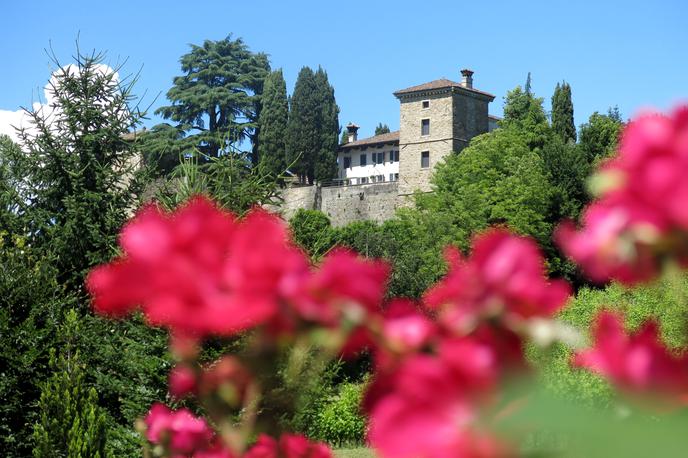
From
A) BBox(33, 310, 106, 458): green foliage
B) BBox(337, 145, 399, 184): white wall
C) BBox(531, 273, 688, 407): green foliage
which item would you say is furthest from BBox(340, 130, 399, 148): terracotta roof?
BBox(33, 310, 106, 458): green foliage

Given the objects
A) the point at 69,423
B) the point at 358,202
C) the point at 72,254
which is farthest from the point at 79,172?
the point at 358,202

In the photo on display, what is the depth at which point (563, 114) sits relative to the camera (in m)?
44.2

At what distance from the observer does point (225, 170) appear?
9977 millimetres

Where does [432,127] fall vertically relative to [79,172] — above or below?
above

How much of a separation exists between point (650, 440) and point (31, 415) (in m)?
9.98

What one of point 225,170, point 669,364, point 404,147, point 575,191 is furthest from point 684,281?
point 404,147

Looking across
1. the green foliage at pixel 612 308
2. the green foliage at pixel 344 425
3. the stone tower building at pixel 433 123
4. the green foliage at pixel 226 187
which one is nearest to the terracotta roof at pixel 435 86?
the stone tower building at pixel 433 123

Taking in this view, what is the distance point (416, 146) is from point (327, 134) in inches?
216

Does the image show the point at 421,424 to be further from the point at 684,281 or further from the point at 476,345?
the point at 684,281

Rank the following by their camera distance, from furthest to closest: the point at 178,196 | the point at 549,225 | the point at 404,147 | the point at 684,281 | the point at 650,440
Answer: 1. the point at 404,147
2. the point at 549,225
3. the point at 684,281
4. the point at 178,196
5. the point at 650,440

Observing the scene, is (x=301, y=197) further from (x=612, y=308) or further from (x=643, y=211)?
(x=643, y=211)

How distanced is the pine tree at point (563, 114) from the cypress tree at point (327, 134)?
14.8 meters

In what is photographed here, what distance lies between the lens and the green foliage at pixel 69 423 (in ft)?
26.3

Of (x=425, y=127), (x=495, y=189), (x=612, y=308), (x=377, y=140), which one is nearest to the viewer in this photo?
(x=612, y=308)
